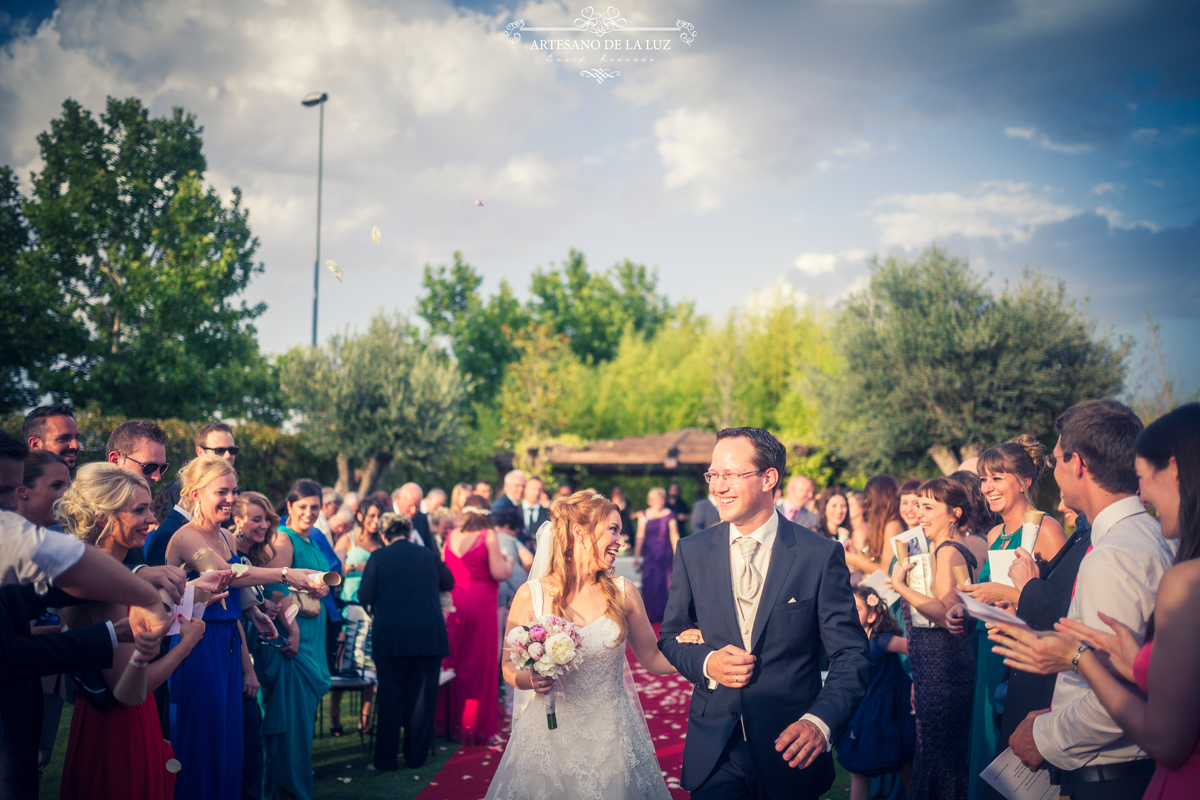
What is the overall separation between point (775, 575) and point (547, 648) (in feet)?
3.63

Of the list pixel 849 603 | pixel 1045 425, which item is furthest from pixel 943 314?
pixel 849 603

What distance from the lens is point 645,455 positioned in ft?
76.9

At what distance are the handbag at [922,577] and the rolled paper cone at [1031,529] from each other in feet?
2.21

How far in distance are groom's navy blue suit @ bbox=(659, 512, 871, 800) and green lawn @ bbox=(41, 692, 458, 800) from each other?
355 cm

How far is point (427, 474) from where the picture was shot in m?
22.2

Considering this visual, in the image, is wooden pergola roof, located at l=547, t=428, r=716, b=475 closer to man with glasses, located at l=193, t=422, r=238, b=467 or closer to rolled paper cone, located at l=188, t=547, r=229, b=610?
man with glasses, located at l=193, t=422, r=238, b=467

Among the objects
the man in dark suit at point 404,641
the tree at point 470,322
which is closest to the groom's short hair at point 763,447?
the man in dark suit at point 404,641

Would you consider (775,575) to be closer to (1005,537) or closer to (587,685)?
(587,685)

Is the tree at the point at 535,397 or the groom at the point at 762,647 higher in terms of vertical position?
the tree at the point at 535,397

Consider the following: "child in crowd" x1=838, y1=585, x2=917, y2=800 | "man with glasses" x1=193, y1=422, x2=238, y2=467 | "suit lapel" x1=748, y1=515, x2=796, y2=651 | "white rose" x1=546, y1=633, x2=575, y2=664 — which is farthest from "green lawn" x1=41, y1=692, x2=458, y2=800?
"suit lapel" x1=748, y1=515, x2=796, y2=651

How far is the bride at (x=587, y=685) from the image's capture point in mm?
3631

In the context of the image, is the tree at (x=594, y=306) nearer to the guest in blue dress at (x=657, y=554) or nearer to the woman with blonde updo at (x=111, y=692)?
the guest in blue dress at (x=657, y=554)

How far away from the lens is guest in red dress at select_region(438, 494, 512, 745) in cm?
715

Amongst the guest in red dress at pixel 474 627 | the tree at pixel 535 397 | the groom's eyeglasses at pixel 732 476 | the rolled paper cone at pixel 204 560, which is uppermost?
the tree at pixel 535 397
